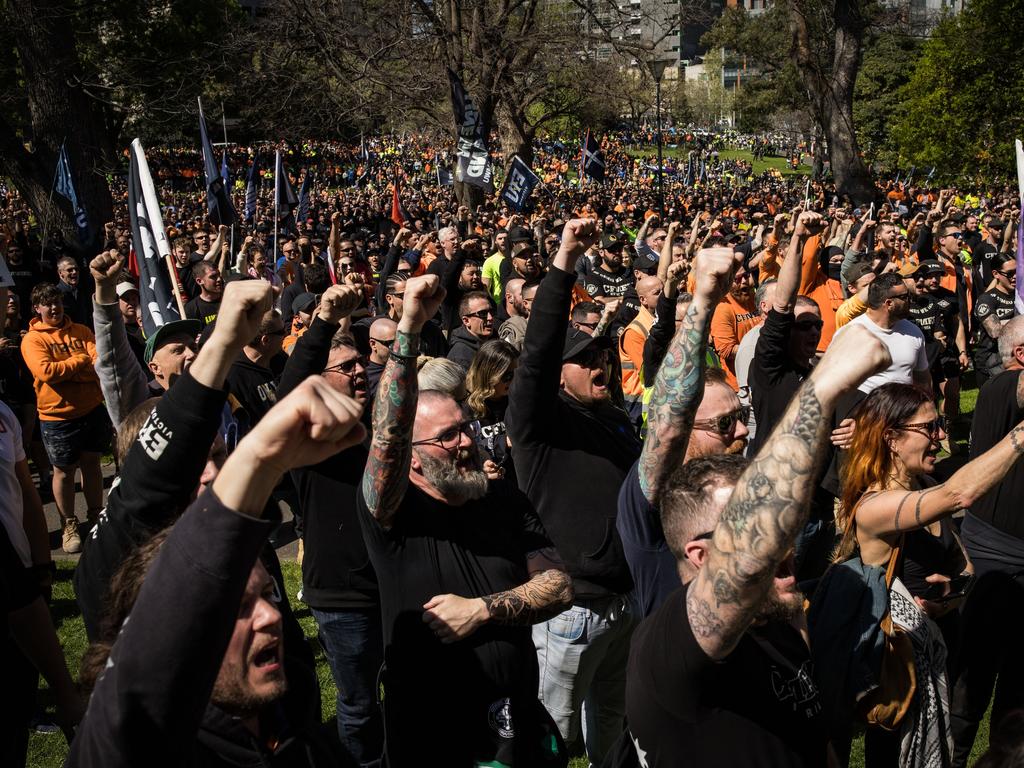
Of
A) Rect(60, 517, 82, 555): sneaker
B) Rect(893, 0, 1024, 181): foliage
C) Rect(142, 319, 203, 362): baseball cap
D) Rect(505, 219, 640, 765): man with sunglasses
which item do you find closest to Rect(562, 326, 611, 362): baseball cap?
Rect(505, 219, 640, 765): man with sunglasses

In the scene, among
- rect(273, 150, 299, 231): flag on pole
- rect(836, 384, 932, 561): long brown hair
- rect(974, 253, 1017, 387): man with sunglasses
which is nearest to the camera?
rect(836, 384, 932, 561): long brown hair

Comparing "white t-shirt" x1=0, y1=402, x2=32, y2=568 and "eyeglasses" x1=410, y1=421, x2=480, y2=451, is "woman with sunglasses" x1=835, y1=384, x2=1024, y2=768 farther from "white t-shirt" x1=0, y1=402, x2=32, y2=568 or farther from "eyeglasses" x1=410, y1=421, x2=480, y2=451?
"white t-shirt" x1=0, y1=402, x2=32, y2=568

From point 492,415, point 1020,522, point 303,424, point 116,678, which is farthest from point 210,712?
point 1020,522

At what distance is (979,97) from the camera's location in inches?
1230

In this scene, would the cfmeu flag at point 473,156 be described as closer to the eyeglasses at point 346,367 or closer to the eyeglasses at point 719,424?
the eyeglasses at point 346,367

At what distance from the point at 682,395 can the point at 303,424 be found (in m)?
1.55

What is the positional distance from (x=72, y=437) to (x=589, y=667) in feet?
16.8

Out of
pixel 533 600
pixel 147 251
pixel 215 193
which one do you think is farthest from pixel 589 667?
pixel 215 193

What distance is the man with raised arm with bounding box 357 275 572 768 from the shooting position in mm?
3084

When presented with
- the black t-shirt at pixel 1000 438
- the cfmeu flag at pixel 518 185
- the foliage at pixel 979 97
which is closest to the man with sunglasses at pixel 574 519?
the black t-shirt at pixel 1000 438

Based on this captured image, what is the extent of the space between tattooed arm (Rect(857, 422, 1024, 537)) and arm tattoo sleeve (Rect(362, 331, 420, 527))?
1680 mm

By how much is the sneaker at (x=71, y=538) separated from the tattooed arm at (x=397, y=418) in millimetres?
5173

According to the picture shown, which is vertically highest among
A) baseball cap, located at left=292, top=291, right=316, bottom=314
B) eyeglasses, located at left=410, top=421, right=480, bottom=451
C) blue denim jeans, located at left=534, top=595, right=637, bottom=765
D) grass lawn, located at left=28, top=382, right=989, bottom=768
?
eyeglasses, located at left=410, top=421, right=480, bottom=451

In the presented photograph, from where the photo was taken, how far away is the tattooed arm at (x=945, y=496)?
320 centimetres
